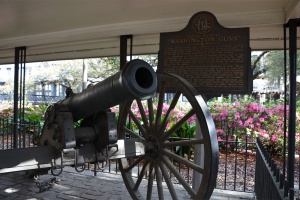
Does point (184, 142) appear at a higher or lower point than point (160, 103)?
lower

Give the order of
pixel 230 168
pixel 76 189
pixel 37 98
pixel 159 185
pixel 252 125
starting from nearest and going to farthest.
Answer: pixel 159 185, pixel 76 189, pixel 230 168, pixel 252 125, pixel 37 98

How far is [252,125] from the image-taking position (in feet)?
24.5

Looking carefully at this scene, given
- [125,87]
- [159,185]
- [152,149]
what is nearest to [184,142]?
[152,149]

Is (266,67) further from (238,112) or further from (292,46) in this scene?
(292,46)

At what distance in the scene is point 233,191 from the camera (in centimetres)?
459

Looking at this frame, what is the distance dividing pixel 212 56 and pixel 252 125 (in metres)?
4.46

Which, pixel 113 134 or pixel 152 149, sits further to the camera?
pixel 152 149

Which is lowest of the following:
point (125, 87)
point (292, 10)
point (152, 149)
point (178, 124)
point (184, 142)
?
point (152, 149)

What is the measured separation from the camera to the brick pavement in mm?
4219

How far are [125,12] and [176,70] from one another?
3.99 feet

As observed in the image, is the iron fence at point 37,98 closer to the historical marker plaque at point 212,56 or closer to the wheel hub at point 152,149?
the historical marker plaque at point 212,56

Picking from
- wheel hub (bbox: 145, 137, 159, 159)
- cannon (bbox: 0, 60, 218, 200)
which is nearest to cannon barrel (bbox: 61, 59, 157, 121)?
cannon (bbox: 0, 60, 218, 200)

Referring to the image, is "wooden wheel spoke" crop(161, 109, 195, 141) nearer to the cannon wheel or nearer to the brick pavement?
the cannon wheel

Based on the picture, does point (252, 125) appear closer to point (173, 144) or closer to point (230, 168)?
point (230, 168)
